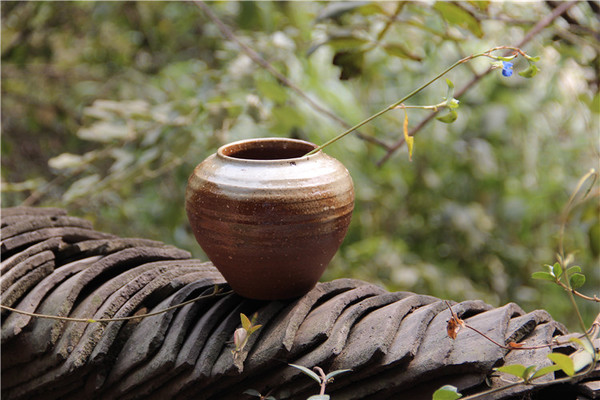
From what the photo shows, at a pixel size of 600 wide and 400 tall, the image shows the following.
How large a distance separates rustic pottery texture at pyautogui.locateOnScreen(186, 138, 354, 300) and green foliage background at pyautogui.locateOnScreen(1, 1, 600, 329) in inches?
29.4

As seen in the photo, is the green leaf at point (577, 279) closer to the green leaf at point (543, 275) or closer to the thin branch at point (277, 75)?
the green leaf at point (543, 275)

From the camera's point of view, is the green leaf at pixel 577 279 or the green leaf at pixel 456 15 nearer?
the green leaf at pixel 577 279

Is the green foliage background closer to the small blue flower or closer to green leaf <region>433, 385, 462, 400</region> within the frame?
the small blue flower

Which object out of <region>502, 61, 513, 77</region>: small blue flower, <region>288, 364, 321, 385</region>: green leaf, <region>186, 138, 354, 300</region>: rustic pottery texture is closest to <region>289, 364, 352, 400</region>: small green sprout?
<region>288, 364, 321, 385</region>: green leaf

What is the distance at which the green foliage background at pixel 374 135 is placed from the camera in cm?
171

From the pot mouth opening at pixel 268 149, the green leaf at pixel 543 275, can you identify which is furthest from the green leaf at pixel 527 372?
the pot mouth opening at pixel 268 149

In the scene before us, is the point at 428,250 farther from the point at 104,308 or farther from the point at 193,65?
the point at 104,308

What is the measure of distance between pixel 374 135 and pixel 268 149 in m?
0.97

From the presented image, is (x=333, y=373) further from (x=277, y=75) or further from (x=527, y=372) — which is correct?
(x=277, y=75)

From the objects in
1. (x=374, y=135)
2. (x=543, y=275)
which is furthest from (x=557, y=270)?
(x=374, y=135)

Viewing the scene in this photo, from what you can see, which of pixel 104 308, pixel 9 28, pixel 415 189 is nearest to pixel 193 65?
pixel 9 28

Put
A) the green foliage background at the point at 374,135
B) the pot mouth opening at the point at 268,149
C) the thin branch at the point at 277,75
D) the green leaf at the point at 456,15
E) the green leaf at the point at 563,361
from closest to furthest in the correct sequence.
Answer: the green leaf at the point at 563,361 < the pot mouth opening at the point at 268,149 < the green leaf at the point at 456,15 < the thin branch at the point at 277,75 < the green foliage background at the point at 374,135

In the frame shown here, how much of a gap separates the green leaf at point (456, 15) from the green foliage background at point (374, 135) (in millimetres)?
598

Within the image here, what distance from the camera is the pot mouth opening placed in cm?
82
